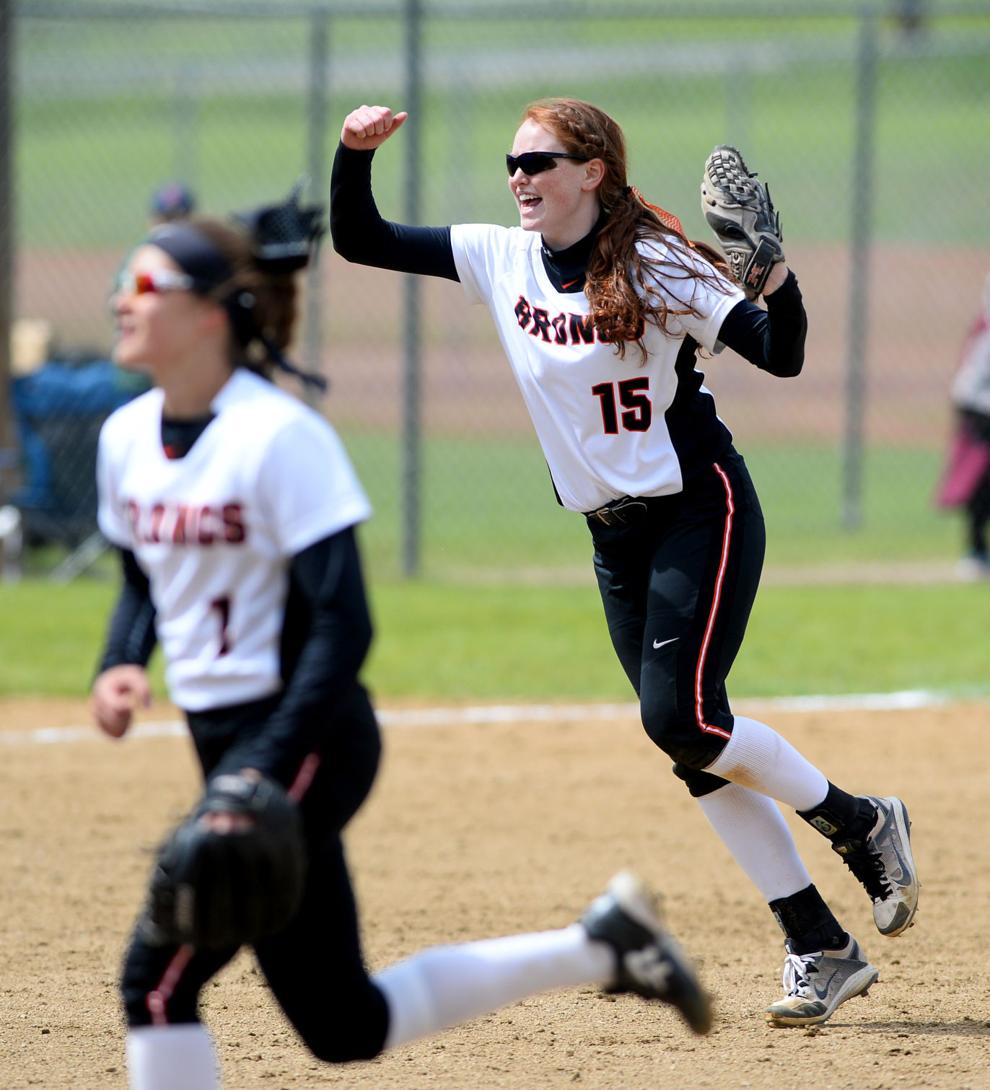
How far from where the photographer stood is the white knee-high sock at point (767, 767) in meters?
3.99

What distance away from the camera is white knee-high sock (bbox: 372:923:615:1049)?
303cm

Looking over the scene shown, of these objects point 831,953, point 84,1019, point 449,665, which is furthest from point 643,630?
point 449,665

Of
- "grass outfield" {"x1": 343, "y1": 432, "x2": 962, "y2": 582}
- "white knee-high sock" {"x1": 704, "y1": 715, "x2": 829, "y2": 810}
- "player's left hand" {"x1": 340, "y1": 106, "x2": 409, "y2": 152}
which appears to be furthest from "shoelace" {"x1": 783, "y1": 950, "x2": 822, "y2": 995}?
"grass outfield" {"x1": 343, "y1": 432, "x2": 962, "y2": 582}

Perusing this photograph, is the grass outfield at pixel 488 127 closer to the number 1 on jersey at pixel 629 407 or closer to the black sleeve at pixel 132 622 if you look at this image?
the number 1 on jersey at pixel 629 407

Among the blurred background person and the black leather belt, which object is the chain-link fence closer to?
the blurred background person

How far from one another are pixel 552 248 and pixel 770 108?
27.8 metres

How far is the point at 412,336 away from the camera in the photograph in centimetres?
1030

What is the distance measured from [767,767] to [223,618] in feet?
5.08

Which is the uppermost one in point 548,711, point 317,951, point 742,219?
point 742,219

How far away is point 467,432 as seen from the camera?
1669cm

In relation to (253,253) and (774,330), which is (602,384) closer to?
(774,330)

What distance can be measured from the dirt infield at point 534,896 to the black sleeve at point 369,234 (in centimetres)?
175

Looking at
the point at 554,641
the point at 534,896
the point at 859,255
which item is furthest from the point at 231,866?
the point at 859,255

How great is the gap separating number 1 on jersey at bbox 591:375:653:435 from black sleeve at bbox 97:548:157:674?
1203mm
